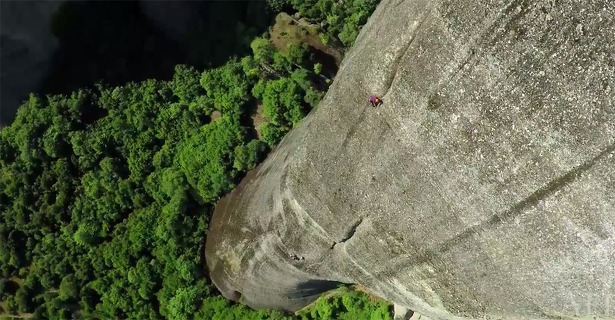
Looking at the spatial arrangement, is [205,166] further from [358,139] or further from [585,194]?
[585,194]

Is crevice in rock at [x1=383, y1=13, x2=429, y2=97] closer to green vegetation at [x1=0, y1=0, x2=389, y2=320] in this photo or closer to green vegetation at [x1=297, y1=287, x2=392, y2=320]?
green vegetation at [x1=0, y1=0, x2=389, y2=320]

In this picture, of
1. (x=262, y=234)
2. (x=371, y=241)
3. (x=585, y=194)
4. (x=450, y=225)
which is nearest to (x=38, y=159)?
(x=262, y=234)

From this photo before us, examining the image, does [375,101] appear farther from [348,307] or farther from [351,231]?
[348,307]

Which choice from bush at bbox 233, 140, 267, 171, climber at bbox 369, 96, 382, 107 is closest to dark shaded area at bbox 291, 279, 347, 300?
bush at bbox 233, 140, 267, 171

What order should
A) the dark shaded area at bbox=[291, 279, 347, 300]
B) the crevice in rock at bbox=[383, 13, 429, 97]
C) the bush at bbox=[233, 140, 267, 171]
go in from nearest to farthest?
the crevice in rock at bbox=[383, 13, 429, 97] < the dark shaded area at bbox=[291, 279, 347, 300] < the bush at bbox=[233, 140, 267, 171]

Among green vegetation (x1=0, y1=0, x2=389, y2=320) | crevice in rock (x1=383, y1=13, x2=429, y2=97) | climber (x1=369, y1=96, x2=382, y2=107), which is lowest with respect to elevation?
green vegetation (x1=0, y1=0, x2=389, y2=320)

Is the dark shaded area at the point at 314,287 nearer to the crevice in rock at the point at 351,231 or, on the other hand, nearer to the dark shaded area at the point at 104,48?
the crevice in rock at the point at 351,231

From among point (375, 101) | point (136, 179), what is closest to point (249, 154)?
point (136, 179)
